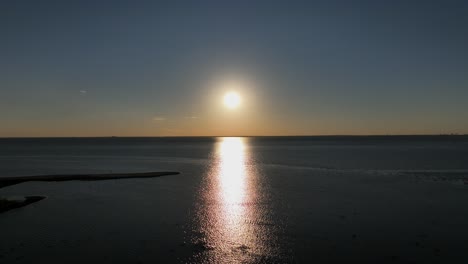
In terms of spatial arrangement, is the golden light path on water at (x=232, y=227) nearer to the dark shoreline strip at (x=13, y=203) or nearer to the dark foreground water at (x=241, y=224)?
the dark foreground water at (x=241, y=224)

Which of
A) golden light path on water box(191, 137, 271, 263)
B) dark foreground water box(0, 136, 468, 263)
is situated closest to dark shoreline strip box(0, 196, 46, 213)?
dark foreground water box(0, 136, 468, 263)

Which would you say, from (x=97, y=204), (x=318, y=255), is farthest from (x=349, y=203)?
(x=97, y=204)

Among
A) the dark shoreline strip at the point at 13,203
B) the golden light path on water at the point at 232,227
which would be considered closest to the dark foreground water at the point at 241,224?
the golden light path on water at the point at 232,227

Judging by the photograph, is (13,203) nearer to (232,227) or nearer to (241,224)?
(232,227)

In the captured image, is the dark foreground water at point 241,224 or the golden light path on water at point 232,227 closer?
the golden light path on water at point 232,227

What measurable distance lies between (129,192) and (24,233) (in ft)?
58.4

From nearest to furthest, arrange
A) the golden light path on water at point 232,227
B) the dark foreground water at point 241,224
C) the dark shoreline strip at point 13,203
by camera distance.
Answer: the golden light path on water at point 232,227 < the dark foreground water at point 241,224 < the dark shoreline strip at point 13,203

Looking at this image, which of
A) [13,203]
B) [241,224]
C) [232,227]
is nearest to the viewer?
[232,227]

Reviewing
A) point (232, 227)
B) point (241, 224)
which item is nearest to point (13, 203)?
point (232, 227)

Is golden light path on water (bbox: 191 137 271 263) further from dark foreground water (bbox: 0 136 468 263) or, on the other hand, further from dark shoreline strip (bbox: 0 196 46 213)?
dark shoreline strip (bbox: 0 196 46 213)

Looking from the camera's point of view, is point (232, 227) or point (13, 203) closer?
point (232, 227)

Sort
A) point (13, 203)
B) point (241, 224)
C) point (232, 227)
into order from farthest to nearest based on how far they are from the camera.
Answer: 1. point (13, 203)
2. point (241, 224)
3. point (232, 227)

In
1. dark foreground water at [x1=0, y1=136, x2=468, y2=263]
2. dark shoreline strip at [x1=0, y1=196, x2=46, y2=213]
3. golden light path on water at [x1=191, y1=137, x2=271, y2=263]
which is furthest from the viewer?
dark shoreline strip at [x1=0, y1=196, x2=46, y2=213]

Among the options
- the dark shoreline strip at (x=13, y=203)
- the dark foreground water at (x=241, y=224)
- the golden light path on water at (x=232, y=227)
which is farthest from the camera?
the dark shoreline strip at (x=13, y=203)
